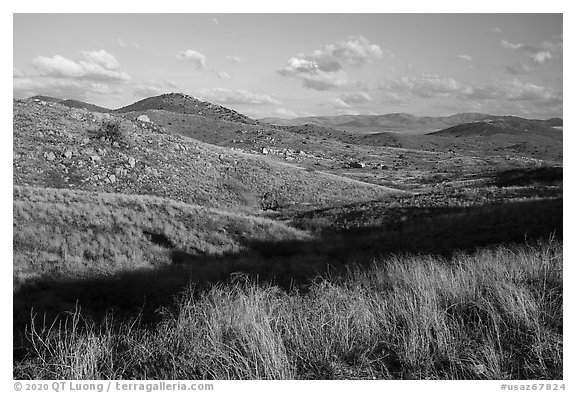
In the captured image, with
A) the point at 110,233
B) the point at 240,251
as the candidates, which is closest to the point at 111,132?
the point at 110,233

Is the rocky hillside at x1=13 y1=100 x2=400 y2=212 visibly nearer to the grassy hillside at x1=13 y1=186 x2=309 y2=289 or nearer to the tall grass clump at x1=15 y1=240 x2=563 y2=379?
the grassy hillside at x1=13 y1=186 x2=309 y2=289

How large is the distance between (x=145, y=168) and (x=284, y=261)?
902 inches

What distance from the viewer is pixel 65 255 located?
43.3 ft

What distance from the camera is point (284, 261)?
1542 centimetres

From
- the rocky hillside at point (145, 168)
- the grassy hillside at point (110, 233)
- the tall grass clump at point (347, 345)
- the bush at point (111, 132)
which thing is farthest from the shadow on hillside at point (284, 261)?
the bush at point (111, 132)

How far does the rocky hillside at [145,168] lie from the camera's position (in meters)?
31.1

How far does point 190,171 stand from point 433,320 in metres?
34.0

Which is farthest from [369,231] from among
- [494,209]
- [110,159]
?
[110,159]

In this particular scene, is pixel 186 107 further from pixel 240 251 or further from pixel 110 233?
pixel 240 251

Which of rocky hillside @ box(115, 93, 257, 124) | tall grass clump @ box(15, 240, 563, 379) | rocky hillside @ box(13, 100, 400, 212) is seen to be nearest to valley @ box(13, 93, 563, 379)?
tall grass clump @ box(15, 240, 563, 379)

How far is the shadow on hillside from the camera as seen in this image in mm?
8758

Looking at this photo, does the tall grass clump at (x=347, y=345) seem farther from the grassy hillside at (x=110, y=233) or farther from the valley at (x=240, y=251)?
the grassy hillside at (x=110, y=233)
